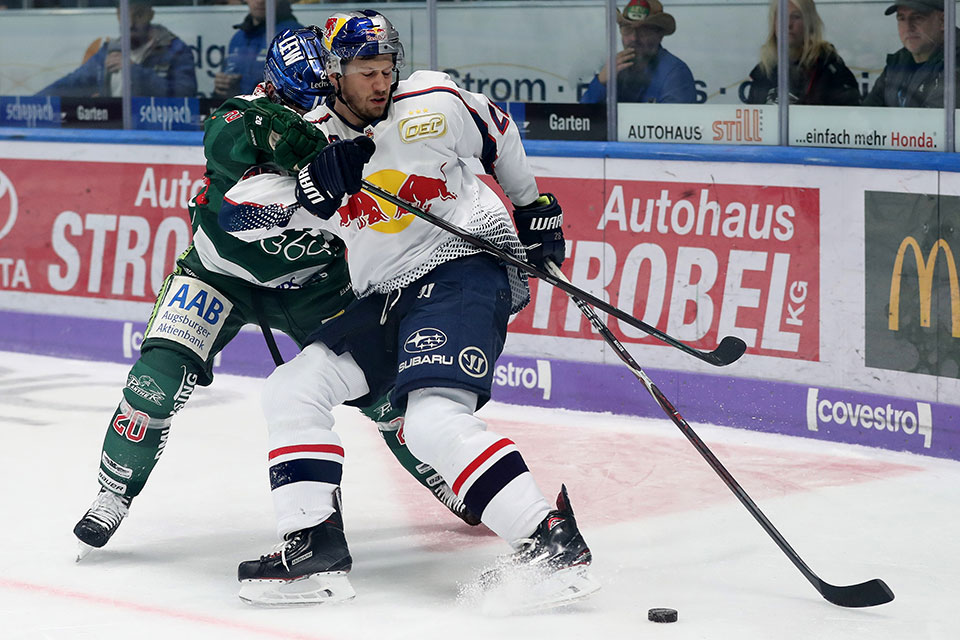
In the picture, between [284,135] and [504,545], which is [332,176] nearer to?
[284,135]

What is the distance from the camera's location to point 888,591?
3318 mm

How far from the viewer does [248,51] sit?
22.0 feet

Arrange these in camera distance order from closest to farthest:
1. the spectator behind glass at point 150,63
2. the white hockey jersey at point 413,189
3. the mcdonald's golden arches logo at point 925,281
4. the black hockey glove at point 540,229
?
the white hockey jersey at point 413,189 < the black hockey glove at point 540,229 < the mcdonald's golden arches logo at point 925,281 < the spectator behind glass at point 150,63

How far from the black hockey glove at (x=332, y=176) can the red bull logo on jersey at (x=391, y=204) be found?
165mm

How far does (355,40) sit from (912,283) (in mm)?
2213

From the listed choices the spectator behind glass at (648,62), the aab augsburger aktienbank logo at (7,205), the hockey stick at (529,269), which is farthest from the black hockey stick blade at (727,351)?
the aab augsburger aktienbank logo at (7,205)

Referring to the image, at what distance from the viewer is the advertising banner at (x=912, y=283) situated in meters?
4.75

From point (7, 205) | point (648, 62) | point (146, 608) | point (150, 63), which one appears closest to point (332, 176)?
point (146, 608)

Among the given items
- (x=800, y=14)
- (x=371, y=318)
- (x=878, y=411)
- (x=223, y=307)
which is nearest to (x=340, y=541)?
(x=371, y=318)

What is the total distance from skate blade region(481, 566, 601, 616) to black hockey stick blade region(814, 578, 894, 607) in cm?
51

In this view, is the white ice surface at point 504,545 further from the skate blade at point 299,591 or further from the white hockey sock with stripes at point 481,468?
the white hockey sock with stripes at point 481,468

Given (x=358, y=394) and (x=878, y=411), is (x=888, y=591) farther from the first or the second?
(x=878, y=411)

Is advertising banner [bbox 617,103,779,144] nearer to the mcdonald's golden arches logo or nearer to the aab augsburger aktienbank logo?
the mcdonald's golden arches logo

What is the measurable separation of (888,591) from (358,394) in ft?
4.10
